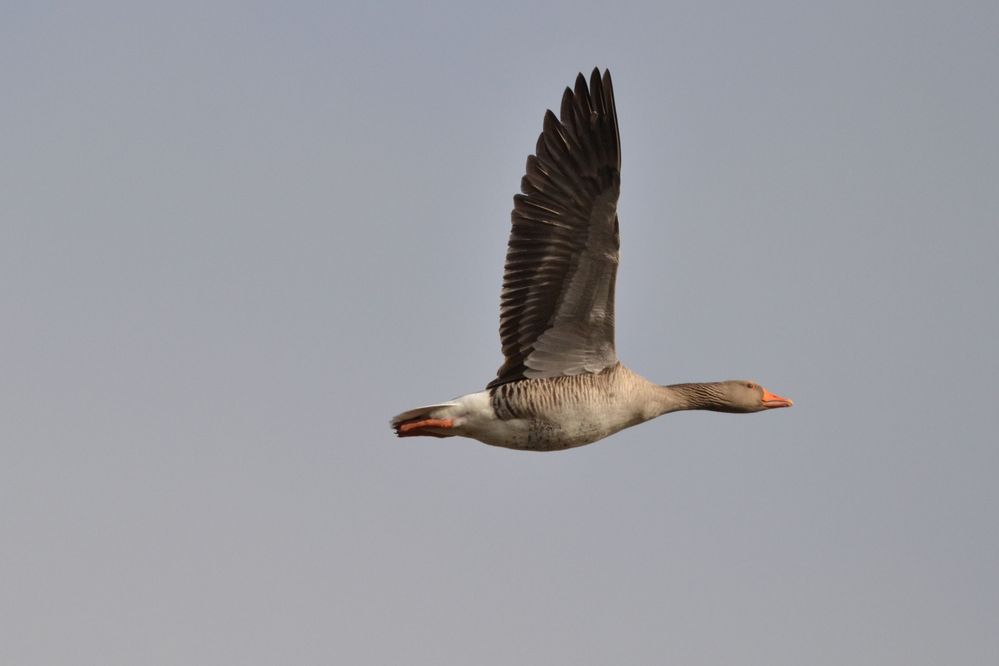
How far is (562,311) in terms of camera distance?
16.2 metres

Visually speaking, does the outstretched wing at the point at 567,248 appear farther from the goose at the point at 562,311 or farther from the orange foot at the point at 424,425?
the orange foot at the point at 424,425

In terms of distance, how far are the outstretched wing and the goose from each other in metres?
0.01

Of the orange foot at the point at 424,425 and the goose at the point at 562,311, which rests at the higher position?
the goose at the point at 562,311

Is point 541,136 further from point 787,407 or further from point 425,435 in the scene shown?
point 787,407

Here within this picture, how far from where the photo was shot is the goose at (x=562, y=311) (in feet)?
51.9

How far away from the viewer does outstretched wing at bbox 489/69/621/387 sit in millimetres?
15773

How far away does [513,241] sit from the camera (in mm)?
16234

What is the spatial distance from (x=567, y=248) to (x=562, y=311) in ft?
2.38

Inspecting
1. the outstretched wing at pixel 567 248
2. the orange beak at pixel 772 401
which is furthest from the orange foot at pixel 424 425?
the orange beak at pixel 772 401

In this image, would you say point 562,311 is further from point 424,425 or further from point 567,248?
point 424,425

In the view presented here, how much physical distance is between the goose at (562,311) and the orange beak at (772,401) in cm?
207

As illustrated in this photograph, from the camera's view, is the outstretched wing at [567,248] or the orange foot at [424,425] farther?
the orange foot at [424,425]

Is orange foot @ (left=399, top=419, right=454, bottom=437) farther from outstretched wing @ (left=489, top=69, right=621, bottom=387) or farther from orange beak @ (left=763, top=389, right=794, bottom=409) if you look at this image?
orange beak @ (left=763, top=389, right=794, bottom=409)

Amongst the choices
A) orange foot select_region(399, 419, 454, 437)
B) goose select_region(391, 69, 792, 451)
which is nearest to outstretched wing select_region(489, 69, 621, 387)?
goose select_region(391, 69, 792, 451)
